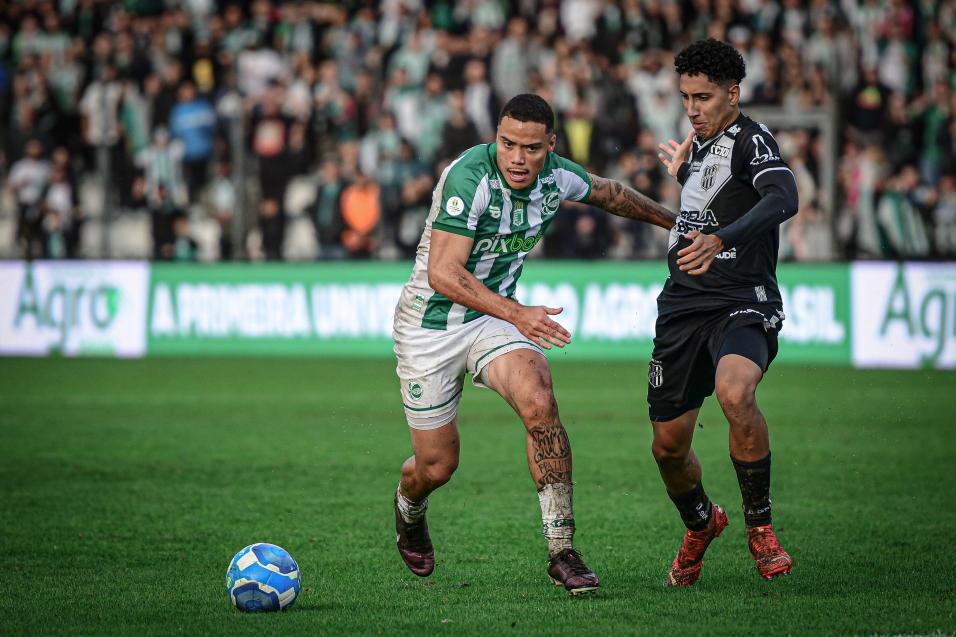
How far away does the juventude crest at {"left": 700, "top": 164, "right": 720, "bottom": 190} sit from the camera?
6.60 metres

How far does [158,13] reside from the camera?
71.9 feet

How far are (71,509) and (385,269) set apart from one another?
10.1m

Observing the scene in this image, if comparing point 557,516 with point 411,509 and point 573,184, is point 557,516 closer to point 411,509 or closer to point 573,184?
point 411,509

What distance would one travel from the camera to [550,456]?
6176 millimetres

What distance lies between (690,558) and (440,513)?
2384mm

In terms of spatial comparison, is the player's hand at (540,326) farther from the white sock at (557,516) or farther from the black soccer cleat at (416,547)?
the black soccer cleat at (416,547)

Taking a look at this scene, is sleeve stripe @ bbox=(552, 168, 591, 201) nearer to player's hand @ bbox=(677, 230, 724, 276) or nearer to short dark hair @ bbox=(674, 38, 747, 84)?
short dark hair @ bbox=(674, 38, 747, 84)

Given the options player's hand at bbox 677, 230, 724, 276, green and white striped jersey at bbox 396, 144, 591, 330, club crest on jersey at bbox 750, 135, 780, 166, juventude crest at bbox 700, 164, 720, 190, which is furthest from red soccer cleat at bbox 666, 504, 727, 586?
club crest on jersey at bbox 750, 135, 780, 166

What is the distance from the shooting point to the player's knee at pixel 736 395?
20.0 ft

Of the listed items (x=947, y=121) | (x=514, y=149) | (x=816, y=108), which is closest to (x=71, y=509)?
(x=514, y=149)

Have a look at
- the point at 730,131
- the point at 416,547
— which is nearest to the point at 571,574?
the point at 416,547

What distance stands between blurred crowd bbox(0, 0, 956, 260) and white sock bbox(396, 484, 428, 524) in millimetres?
11428

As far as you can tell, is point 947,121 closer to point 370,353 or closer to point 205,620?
point 370,353

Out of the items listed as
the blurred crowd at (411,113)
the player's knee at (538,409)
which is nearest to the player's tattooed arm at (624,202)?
the player's knee at (538,409)
